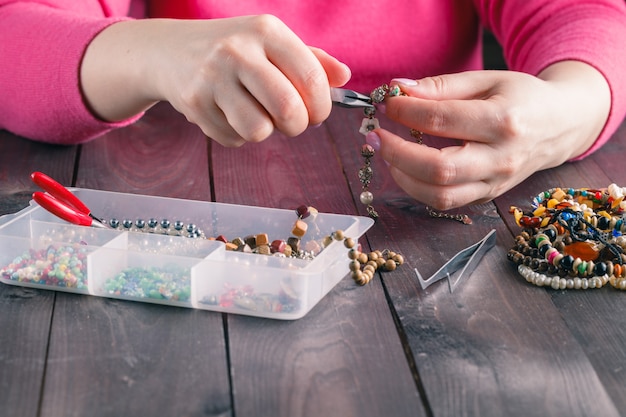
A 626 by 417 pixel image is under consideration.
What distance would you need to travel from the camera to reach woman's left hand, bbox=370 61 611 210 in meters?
0.85

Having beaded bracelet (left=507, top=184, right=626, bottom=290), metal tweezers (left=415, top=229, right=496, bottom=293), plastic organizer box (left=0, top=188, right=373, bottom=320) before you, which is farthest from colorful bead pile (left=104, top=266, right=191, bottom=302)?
beaded bracelet (left=507, top=184, right=626, bottom=290)

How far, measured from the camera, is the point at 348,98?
861 millimetres

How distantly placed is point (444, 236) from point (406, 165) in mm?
89

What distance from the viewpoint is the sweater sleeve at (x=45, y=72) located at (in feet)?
3.32

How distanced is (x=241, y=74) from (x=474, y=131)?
255mm

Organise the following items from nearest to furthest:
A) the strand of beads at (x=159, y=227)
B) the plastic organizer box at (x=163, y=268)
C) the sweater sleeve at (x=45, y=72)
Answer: the plastic organizer box at (x=163, y=268)
the strand of beads at (x=159, y=227)
the sweater sleeve at (x=45, y=72)

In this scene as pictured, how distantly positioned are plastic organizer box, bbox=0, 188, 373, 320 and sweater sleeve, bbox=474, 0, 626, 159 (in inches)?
17.6

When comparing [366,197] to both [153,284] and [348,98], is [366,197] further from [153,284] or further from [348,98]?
[153,284]

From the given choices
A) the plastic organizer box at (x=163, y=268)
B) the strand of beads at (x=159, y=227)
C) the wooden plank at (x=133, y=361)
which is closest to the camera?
the wooden plank at (x=133, y=361)

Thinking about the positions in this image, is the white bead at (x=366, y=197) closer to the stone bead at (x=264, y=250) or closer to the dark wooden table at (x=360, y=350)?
the dark wooden table at (x=360, y=350)

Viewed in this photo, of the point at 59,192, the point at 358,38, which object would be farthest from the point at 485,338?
the point at 358,38

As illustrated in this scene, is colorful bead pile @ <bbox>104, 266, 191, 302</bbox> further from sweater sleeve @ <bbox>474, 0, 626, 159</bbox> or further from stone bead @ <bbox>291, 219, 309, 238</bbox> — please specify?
sweater sleeve @ <bbox>474, 0, 626, 159</bbox>

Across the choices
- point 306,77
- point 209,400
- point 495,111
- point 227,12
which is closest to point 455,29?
point 227,12

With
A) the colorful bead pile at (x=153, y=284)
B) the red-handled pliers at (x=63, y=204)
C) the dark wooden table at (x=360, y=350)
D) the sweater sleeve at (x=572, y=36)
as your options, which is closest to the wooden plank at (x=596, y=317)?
the dark wooden table at (x=360, y=350)
